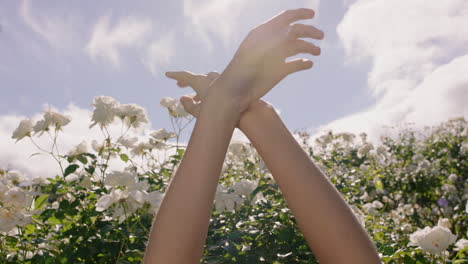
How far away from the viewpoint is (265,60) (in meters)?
1.48

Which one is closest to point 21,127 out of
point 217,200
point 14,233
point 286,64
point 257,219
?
point 14,233

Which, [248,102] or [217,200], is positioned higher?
[248,102]

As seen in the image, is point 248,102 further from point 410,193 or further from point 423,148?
point 423,148

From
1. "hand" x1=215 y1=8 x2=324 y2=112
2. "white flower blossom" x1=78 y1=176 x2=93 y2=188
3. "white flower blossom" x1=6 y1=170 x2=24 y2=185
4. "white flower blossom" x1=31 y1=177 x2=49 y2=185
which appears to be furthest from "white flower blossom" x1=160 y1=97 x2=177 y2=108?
"white flower blossom" x1=6 y1=170 x2=24 y2=185

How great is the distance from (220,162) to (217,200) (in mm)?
795

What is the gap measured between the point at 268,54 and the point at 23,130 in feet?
5.47

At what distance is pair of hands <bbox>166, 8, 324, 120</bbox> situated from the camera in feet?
4.38

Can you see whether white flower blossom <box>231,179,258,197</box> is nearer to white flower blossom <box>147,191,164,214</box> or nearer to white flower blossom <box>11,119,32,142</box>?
white flower blossom <box>147,191,164,214</box>

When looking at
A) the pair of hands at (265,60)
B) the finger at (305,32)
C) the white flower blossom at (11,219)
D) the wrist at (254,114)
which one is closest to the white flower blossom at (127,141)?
the white flower blossom at (11,219)

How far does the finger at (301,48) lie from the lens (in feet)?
4.99

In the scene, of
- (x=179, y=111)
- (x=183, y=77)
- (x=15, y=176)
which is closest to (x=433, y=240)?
(x=183, y=77)

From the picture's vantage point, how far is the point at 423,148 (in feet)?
23.4

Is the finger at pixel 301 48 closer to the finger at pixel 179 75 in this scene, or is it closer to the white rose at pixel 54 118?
the finger at pixel 179 75

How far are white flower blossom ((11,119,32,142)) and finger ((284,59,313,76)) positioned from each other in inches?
65.4
